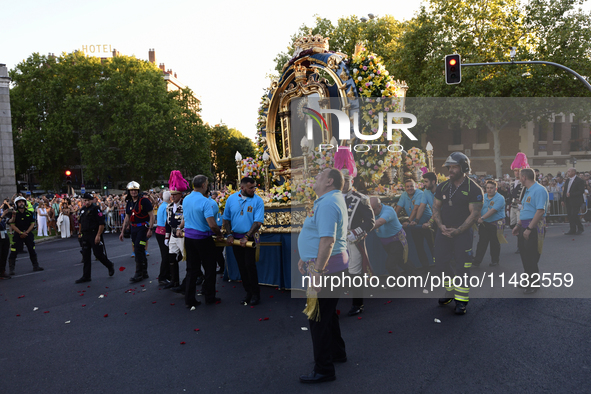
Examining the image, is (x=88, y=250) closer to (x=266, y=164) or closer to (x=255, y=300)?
(x=255, y=300)

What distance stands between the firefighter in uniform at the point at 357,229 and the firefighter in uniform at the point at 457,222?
1065mm

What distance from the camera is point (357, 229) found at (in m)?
5.61

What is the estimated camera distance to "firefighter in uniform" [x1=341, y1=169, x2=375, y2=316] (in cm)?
561

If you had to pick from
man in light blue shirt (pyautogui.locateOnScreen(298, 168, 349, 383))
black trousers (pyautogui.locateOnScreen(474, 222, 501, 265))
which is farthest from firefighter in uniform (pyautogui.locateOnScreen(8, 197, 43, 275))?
black trousers (pyautogui.locateOnScreen(474, 222, 501, 265))

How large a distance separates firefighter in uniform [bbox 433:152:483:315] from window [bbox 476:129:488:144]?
2926 cm

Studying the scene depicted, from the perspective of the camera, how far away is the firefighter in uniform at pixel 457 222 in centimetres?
571

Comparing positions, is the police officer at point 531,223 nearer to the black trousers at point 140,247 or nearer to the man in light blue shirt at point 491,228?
the man in light blue shirt at point 491,228

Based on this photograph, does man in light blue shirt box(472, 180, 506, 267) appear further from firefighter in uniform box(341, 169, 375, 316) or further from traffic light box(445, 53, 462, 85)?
traffic light box(445, 53, 462, 85)

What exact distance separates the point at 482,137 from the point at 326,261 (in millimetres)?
32599

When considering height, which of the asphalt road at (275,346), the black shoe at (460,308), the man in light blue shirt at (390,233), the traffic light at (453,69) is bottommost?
the asphalt road at (275,346)

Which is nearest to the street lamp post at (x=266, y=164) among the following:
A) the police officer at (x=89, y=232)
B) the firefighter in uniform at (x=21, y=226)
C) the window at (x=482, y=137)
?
the police officer at (x=89, y=232)

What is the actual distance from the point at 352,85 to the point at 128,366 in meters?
6.44

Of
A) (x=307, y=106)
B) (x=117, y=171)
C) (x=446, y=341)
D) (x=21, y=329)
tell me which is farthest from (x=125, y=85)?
(x=446, y=341)

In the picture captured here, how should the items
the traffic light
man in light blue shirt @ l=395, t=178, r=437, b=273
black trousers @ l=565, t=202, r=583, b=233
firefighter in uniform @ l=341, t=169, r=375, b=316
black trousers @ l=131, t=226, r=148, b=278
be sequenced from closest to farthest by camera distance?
firefighter in uniform @ l=341, t=169, r=375, b=316
man in light blue shirt @ l=395, t=178, r=437, b=273
black trousers @ l=131, t=226, r=148, b=278
black trousers @ l=565, t=202, r=583, b=233
the traffic light
